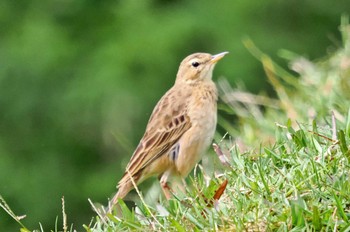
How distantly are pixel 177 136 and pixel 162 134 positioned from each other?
0.11 m

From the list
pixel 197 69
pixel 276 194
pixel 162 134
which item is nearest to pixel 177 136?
pixel 162 134

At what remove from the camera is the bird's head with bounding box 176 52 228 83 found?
7.96 metres

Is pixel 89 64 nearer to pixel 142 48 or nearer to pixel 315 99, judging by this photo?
pixel 142 48

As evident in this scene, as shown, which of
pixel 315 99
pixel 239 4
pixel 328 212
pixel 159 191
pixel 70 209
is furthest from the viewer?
pixel 239 4

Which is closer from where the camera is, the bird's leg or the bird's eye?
the bird's leg

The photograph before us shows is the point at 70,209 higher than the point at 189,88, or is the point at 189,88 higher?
the point at 189,88

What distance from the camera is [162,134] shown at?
24.6ft

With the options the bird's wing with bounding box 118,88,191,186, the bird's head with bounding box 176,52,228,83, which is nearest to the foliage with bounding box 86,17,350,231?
the bird's wing with bounding box 118,88,191,186

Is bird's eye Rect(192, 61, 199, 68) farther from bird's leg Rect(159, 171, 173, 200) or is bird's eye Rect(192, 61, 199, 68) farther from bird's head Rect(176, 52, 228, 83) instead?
bird's leg Rect(159, 171, 173, 200)

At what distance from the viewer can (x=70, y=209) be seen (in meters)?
14.4

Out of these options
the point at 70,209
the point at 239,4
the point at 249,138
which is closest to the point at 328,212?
the point at 249,138

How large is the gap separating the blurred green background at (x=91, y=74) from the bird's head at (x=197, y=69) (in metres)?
6.18

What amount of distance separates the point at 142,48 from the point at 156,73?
1.28 feet

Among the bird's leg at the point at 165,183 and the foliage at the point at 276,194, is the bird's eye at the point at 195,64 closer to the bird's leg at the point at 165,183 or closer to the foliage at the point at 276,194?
the bird's leg at the point at 165,183
